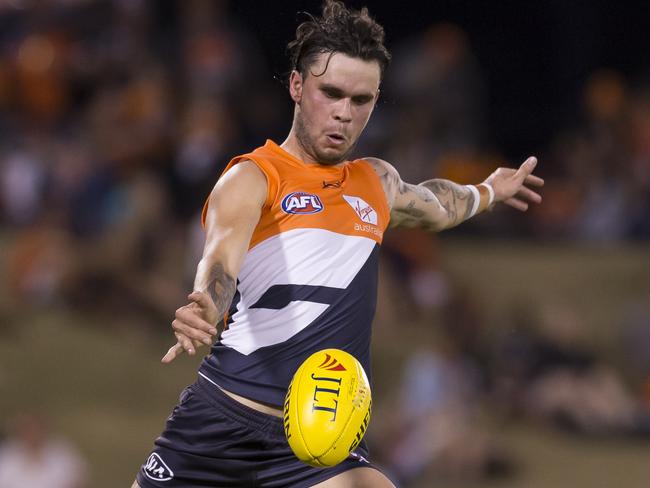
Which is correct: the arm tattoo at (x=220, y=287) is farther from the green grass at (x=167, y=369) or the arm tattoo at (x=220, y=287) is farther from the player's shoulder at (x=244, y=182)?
the green grass at (x=167, y=369)


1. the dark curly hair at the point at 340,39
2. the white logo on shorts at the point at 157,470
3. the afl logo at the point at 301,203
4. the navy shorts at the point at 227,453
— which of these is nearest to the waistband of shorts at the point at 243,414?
the navy shorts at the point at 227,453

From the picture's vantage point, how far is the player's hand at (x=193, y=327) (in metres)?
3.56

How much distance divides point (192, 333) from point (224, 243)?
0.61 meters

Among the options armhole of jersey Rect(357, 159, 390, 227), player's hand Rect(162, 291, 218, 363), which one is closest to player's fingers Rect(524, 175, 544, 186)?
armhole of jersey Rect(357, 159, 390, 227)

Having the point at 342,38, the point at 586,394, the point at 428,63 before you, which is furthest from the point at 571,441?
the point at 342,38

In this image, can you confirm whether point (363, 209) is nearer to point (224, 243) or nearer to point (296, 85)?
point (296, 85)

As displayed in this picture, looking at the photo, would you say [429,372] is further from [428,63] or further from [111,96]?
[111,96]

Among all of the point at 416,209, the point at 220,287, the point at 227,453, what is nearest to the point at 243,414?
the point at 227,453

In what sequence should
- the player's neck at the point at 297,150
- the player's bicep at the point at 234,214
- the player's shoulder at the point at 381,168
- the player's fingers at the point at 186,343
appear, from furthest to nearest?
the player's shoulder at the point at 381,168
the player's neck at the point at 297,150
the player's bicep at the point at 234,214
the player's fingers at the point at 186,343

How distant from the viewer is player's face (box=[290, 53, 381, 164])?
4.48 metres

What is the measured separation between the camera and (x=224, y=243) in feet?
13.5

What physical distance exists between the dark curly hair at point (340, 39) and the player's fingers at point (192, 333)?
1390mm

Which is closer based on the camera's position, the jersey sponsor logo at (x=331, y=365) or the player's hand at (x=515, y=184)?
the jersey sponsor logo at (x=331, y=365)

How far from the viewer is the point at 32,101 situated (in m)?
11.4
